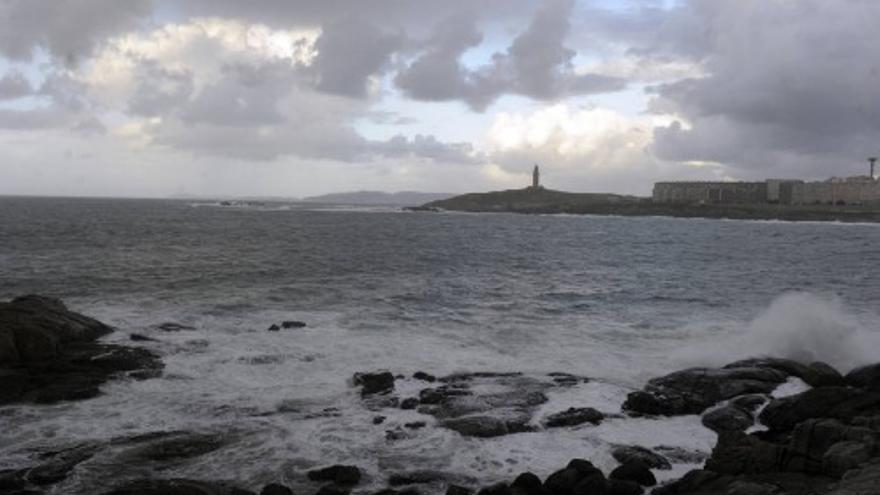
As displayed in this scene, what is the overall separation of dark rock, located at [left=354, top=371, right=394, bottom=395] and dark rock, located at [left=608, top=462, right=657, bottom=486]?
311 inches

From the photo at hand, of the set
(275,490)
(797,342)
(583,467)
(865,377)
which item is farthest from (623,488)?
(797,342)

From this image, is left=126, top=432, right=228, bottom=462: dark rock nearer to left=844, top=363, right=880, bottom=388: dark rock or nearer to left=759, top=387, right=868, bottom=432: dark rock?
left=759, top=387, right=868, bottom=432: dark rock

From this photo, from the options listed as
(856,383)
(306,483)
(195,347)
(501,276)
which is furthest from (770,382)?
(501,276)

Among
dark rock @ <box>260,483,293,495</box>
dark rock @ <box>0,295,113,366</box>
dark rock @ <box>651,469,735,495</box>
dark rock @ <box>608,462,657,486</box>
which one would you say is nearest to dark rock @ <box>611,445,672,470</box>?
dark rock @ <box>608,462,657,486</box>

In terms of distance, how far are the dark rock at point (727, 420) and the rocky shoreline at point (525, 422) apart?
45 millimetres

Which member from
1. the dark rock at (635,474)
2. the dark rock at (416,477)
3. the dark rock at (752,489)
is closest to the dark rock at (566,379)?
the dark rock at (635,474)

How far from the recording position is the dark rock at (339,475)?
13.9 metres

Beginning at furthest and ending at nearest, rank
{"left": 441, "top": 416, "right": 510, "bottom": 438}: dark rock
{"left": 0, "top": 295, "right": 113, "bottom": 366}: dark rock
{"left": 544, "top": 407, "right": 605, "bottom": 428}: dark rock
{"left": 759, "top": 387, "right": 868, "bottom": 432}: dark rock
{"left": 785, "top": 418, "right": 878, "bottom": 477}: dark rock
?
1. {"left": 0, "top": 295, "right": 113, "bottom": 366}: dark rock
2. {"left": 544, "top": 407, "right": 605, "bottom": 428}: dark rock
3. {"left": 759, "top": 387, "right": 868, "bottom": 432}: dark rock
4. {"left": 441, "top": 416, "right": 510, "bottom": 438}: dark rock
5. {"left": 785, "top": 418, "right": 878, "bottom": 477}: dark rock

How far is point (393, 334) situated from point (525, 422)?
11661 mm

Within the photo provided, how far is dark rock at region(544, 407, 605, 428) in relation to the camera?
57.4 feet

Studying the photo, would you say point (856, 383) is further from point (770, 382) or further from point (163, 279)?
point (163, 279)

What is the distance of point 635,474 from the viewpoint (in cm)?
1387

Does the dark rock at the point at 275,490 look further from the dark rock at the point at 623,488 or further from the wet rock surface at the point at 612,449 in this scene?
the dark rock at the point at 623,488

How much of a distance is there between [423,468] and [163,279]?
33.4m
